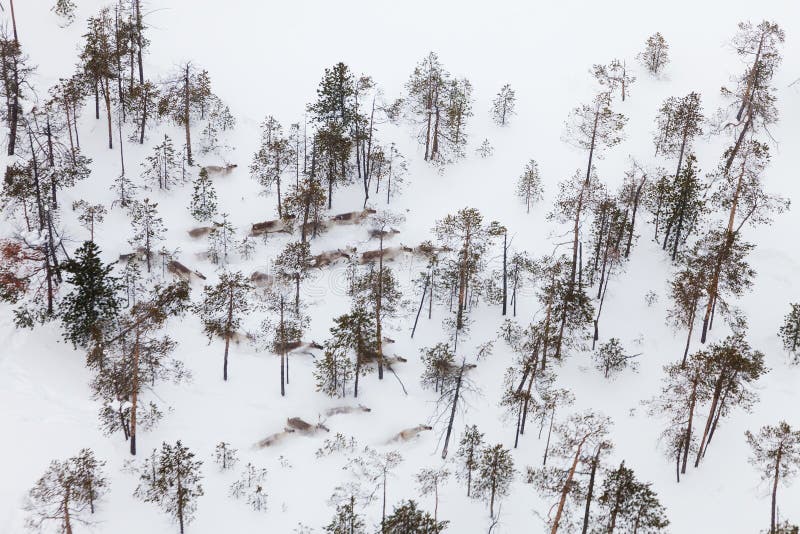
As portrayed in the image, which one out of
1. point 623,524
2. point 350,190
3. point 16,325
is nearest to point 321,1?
point 350,190

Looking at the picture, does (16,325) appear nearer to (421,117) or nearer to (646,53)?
(421,117)

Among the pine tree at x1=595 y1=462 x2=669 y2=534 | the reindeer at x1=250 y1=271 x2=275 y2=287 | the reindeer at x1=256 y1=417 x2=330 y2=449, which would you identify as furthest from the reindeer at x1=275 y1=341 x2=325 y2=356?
the pine tree at x1=595 y1=462 x2=669 y2=534

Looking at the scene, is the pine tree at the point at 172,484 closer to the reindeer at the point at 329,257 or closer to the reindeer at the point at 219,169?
the reindeer at the point at 329,257

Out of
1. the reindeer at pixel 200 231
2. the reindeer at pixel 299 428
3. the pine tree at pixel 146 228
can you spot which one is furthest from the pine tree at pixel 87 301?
the reindeer at pixel 299 428

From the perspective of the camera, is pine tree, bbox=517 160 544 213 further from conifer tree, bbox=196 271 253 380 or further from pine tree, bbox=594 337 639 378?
conifer tree, bbox=196 271 253 380

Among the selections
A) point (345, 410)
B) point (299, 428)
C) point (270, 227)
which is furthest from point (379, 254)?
point (299, 428)
